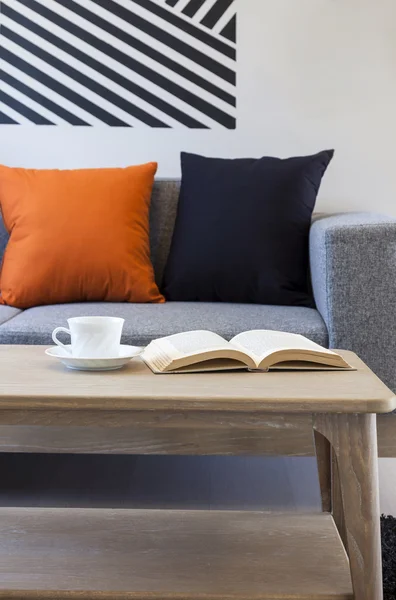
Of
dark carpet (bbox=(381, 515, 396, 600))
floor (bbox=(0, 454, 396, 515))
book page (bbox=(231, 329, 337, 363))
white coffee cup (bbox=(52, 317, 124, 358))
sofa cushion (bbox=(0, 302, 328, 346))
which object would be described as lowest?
floor (bbox=(0, 454, 396, 515))

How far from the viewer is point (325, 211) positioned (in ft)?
9.56

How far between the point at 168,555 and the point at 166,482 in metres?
0.88

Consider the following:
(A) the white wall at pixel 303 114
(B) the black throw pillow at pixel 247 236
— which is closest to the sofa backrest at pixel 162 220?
(B) the black throw pillow at pixel 247 236

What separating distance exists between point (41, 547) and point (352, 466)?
0.53 metres

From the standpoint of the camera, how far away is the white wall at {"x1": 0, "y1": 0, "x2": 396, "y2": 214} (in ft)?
9.36

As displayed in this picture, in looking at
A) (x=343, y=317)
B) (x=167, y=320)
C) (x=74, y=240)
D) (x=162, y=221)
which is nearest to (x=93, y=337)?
(x=167, y=320)

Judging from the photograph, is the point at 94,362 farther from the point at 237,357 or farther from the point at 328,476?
the point at 328,476

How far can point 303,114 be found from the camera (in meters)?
2.89

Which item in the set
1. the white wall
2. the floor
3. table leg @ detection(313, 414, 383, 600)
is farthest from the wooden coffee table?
the white wall

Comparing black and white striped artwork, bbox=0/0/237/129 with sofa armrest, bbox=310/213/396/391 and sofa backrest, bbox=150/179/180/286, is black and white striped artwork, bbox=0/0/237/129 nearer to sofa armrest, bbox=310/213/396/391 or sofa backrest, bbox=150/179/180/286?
sofa backrest, bbox=150/179/180/286

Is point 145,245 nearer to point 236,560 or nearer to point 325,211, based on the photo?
point 325,211

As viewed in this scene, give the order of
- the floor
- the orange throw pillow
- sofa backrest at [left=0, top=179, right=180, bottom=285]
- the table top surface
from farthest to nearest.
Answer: sofa backrest at [left=0, top=179, right=180, bottom=285]
the orange throw pillow
the floor
the table top surface

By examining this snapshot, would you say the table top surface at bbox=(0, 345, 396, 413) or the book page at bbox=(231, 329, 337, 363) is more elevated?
the table top surface at bbox=(0, 345, 396, 413)

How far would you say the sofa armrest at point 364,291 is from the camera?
6.25ft
